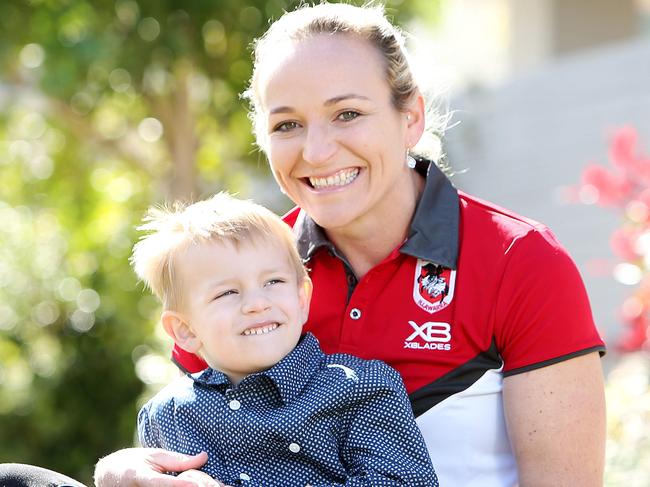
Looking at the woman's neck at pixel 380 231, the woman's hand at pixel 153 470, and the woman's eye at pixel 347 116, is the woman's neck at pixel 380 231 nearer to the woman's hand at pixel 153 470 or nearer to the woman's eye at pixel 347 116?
the woman's eye at pixel 347 116

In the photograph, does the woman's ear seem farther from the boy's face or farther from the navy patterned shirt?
the navy patterned shirt

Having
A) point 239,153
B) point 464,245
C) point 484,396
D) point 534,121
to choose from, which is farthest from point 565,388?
point 534,121

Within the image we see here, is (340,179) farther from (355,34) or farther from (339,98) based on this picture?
(355,34)

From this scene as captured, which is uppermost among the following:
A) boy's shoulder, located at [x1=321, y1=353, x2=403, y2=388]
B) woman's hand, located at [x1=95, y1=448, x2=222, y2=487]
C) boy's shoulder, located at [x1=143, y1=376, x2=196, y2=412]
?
boy's shoulder, located at [x1=321, y1=353, x2=403, y2=388]

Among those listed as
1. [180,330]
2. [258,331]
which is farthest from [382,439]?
[180,330]

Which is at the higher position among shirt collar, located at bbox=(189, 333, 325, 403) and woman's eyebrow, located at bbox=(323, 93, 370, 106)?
woman's eyebrow, located at bbox=(323, 93, 370, 106)

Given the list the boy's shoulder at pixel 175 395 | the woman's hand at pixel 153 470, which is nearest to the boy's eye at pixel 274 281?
the boy's shoulder at pixel 175 395

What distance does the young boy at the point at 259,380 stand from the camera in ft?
8.04

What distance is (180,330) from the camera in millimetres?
2732

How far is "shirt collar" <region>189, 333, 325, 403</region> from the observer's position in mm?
2514

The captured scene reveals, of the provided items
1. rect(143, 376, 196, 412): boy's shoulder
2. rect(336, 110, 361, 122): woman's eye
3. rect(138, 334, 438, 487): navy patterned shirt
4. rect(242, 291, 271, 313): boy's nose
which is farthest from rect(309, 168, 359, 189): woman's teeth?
rect(143, 376, 196, 412): boy's shoulder

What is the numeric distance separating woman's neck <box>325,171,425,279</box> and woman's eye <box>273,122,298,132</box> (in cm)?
31

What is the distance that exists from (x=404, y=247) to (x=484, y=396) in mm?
452

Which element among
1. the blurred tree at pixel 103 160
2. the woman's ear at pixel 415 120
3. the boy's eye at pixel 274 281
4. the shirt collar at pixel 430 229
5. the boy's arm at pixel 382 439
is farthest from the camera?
the blurred tree at pixel 103 160
